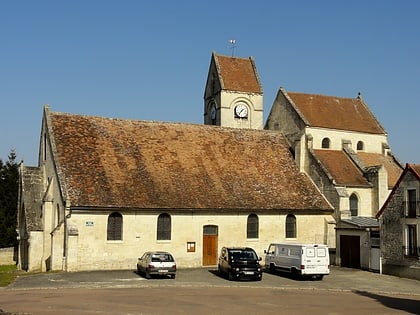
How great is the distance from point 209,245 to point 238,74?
25066 millimetres

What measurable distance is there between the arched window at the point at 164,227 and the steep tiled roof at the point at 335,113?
18.0 metres

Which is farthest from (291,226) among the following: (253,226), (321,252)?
(321,252)

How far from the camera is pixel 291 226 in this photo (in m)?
40.8

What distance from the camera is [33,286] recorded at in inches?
1096

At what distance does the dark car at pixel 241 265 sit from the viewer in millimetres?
30736

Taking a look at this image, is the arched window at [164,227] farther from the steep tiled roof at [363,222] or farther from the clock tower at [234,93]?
the clock tower at [234,93]

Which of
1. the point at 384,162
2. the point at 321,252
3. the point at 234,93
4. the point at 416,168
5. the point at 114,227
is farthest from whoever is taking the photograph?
the point at 234,93

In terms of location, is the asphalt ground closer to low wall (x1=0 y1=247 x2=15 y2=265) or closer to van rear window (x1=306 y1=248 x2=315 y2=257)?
van rear window (x1=306 y1=248 x2=315 y2=257)

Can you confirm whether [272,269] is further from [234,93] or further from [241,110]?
[234,93]

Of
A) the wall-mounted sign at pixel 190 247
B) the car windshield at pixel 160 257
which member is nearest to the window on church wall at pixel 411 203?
the wall-mounted sign at pixel 190 247

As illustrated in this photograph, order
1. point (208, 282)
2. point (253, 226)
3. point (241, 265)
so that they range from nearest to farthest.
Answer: point (208, 282) → point (241, 265) → point (253, 226)

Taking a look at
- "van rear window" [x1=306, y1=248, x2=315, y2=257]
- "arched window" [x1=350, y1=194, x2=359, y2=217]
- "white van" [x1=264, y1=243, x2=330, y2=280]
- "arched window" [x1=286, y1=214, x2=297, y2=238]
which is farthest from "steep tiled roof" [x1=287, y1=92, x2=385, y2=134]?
"van rear window" [x1=306, y1=248, x2=315, y2=257]

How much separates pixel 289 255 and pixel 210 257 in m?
7.20

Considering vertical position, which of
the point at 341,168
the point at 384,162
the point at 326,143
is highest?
the point at 326,143
